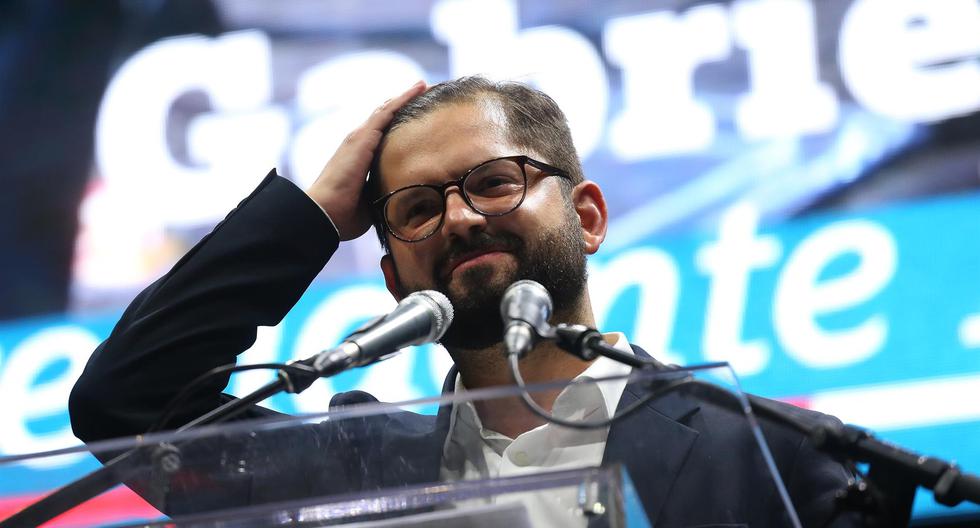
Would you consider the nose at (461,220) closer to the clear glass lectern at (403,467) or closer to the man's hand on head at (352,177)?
the man's hand on head at (352,177)

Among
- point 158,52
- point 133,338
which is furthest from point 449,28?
point 133,338

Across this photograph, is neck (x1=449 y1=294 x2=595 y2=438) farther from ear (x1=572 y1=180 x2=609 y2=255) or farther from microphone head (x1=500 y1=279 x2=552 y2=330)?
microphone head (x1=500 y1=279 x2=552 y2=330)

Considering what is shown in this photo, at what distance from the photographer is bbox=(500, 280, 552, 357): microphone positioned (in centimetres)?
126

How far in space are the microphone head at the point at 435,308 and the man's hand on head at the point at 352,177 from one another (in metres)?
0.53

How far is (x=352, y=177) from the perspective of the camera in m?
1.97

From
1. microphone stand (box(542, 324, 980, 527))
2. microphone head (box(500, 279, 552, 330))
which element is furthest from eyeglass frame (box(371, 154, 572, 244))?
microphone stand (box(542, 324, 980, 527))

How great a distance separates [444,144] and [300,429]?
0.80m

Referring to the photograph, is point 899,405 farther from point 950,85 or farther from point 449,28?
point 449,28

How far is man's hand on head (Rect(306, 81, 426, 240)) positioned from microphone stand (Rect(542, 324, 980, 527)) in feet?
3.08

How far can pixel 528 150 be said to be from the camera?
1.96m

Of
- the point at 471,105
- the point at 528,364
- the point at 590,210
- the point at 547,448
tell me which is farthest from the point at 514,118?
the point at 547,448

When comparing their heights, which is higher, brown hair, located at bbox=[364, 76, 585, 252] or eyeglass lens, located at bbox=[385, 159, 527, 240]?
brown hair, located at bbox=[364, 76, 585, 252]

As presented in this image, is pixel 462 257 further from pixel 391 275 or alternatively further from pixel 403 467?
pixel 403 467

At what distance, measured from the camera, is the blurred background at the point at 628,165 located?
276 centimetres
